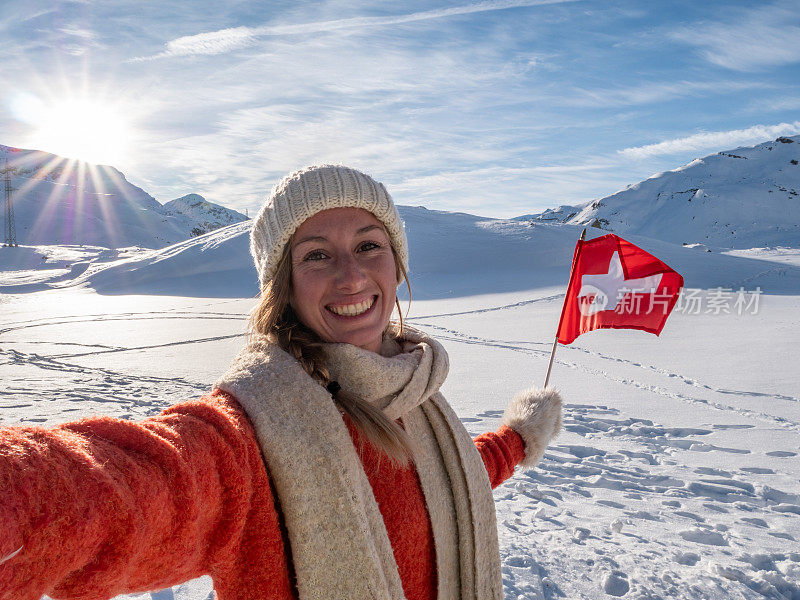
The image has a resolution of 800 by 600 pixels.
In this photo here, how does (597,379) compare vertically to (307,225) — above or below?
below

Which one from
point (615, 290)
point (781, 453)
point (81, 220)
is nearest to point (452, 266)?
point (781, 453)

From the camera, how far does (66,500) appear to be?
2.33ft

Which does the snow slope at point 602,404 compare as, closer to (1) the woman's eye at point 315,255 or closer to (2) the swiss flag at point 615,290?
(2) the swiss flag at point 615,290

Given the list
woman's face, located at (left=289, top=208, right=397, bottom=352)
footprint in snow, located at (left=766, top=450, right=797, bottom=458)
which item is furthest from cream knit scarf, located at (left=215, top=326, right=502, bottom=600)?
footprint in snow, located at (left=766, top=450, right=797, bottom=458)

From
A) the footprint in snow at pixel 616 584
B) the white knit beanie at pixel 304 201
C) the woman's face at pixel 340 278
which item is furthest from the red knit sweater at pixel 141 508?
the footprint in snow at pixel 616 584

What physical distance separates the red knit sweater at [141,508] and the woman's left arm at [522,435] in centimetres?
111

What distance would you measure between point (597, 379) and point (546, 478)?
3820 mm

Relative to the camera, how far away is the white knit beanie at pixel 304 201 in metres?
1.50

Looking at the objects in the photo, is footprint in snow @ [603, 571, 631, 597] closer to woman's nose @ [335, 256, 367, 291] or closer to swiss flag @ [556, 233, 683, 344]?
swiss flag @ [556, 233, 683, 344]

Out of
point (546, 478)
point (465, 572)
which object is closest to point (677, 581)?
point (546, 478)

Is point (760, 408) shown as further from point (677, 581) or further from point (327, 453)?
point (327, 453)

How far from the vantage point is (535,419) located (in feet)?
7.56

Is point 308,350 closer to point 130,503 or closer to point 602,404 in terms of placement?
point 130,503

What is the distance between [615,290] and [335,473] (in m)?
2.93
